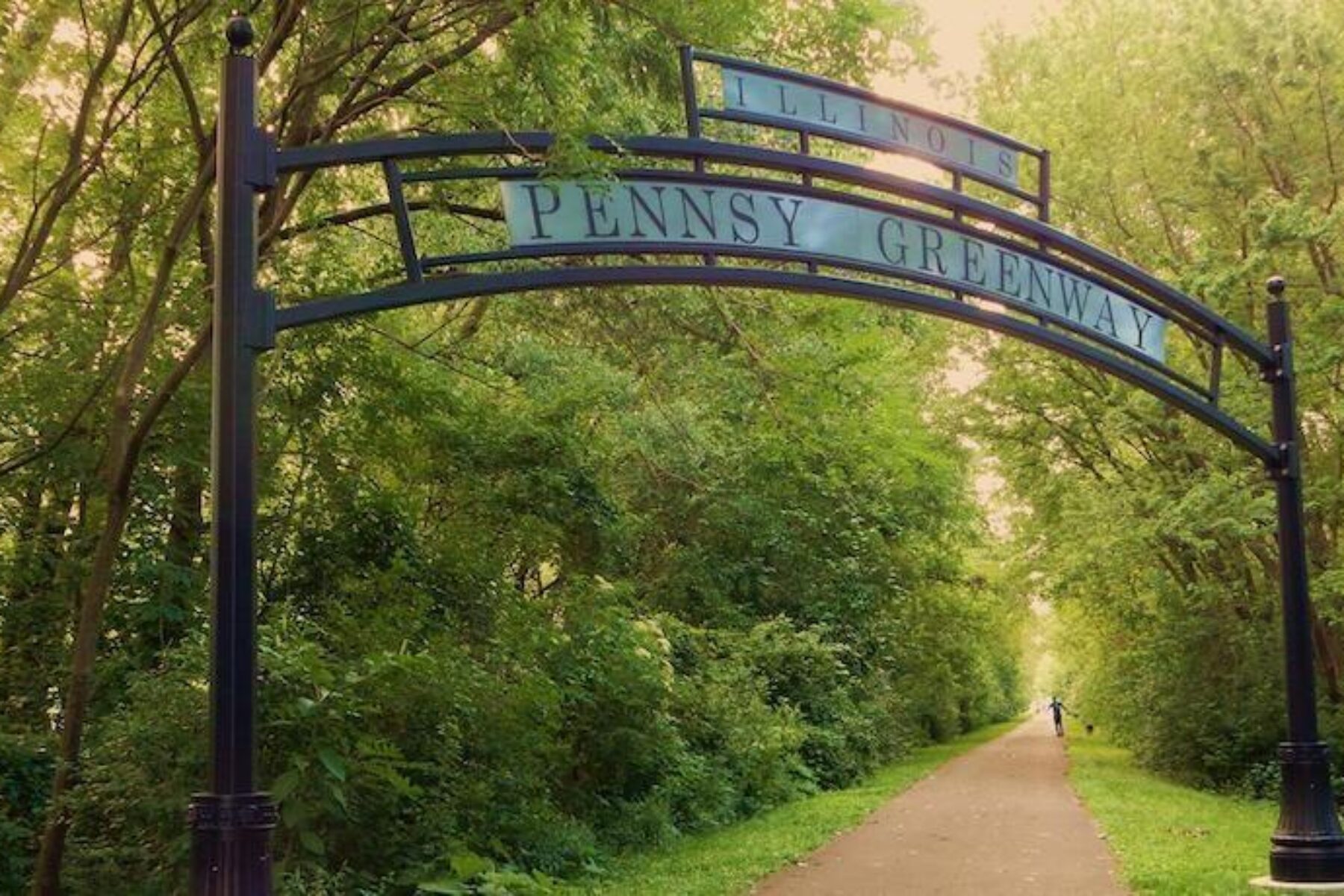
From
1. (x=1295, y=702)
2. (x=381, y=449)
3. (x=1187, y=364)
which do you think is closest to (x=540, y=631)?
(x=381, y=449)

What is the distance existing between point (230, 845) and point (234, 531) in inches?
50.4

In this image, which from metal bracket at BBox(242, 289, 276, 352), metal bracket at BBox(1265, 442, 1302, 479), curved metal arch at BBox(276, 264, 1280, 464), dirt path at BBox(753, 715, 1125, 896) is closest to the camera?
metal bracket at BBox(242, 289, 276, 352)

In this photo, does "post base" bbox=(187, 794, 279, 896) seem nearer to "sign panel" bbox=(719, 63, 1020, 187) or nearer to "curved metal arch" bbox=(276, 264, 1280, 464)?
"curved metal arch" bbox=(276, 264, 1280, 464)

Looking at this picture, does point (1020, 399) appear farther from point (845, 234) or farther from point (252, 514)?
point (252, 514)

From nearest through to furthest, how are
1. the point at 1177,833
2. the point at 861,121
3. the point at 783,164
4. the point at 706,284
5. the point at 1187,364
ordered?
1. the point at 706,284
2. the point at 783,164
3. the point at 861,121
4. the point at 1177,833
5. the point at 1187,364

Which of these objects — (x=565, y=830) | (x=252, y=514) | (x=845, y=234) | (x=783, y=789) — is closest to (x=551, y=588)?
(x=565, y=830)

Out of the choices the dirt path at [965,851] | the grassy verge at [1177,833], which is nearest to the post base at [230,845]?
the dirt path at [965,851]

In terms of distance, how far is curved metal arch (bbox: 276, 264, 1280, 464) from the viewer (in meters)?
6.76

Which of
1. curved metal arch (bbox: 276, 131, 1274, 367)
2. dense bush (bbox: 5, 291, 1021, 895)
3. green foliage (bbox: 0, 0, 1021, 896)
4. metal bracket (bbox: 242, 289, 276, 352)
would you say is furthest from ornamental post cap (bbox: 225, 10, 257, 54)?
dense bush (bbox: 5, 291, 1021, 895)

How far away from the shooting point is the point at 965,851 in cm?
1371

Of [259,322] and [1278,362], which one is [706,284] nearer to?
[259,322]

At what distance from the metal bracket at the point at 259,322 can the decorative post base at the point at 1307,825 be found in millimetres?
7859

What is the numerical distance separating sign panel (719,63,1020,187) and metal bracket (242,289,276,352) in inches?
128

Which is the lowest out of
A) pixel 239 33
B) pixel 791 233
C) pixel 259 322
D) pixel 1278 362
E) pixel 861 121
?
pixel 259 322
